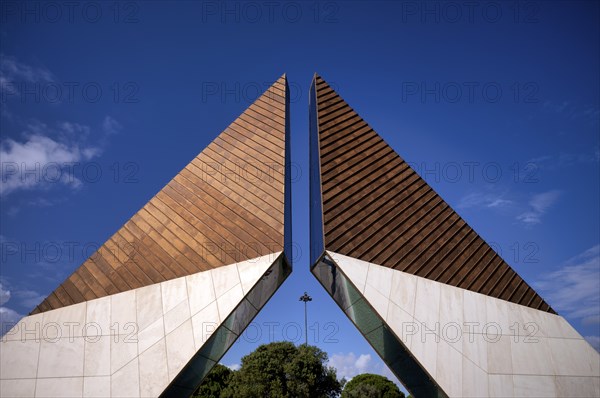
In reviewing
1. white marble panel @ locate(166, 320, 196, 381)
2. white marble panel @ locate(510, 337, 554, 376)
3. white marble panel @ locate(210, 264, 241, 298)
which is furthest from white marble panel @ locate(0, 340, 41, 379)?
white marble panel @ locate(510, 337, 554, 376)

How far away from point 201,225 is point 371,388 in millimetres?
39036

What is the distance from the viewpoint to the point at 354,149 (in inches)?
522

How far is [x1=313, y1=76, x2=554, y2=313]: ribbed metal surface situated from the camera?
1102 centimetres

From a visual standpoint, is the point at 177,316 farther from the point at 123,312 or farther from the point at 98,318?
the point at 98,318

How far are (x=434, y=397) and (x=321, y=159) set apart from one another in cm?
763

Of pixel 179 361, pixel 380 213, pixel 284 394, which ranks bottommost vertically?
pixel 284 394

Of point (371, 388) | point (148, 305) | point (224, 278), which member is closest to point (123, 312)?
point (148, 305)

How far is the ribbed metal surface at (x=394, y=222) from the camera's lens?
11.0 metres

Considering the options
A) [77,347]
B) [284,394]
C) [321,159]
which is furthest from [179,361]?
[284,394]

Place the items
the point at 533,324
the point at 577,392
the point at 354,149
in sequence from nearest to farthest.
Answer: the point at 577,392
the point at 533,324
the point at 354,149

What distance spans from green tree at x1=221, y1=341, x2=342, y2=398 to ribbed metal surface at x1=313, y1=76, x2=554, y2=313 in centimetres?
2431

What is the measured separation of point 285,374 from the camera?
34375 millimetres

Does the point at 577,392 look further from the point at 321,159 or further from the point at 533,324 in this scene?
the point at 321,159

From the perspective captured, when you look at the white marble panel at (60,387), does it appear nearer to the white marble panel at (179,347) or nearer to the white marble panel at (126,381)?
the white marble panel at (126,381)
